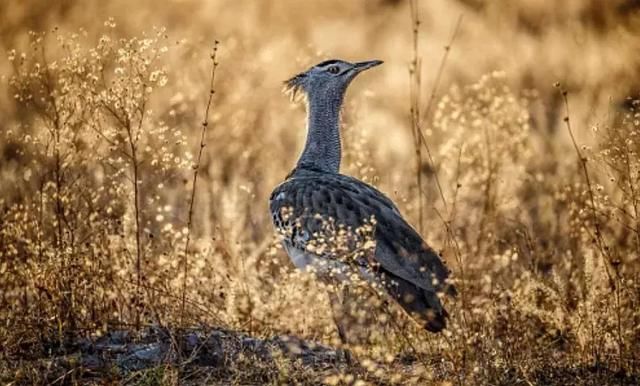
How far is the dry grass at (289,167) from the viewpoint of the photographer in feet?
15.3

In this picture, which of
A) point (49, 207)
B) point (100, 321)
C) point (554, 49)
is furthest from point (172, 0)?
point (100, 321)

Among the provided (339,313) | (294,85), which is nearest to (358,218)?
(339,313)

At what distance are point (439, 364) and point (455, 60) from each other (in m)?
7.10

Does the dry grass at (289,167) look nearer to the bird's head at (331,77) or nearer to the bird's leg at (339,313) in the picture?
the bird's leg at (339,313)

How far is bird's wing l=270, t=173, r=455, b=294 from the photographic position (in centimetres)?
470

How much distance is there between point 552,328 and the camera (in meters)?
5.22

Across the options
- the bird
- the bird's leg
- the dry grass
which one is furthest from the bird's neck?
the bird's leg

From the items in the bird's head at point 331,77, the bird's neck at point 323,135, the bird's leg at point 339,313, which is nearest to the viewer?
the bird's leg at point 339,313

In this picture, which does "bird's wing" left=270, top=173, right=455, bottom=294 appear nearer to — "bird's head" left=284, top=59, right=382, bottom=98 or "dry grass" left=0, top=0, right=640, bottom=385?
"dry grass" left=0, top=0, right=640, bottom=385

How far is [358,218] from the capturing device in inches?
195

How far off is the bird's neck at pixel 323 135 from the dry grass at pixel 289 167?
141mm

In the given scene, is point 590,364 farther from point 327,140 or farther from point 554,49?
point 554,49

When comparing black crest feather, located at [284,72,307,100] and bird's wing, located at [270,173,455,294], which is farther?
black crest feather, located at [284,72,307,100]

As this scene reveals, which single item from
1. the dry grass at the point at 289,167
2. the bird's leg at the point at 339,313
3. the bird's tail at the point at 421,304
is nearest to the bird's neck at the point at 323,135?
the dry grass at the point at 289,167
